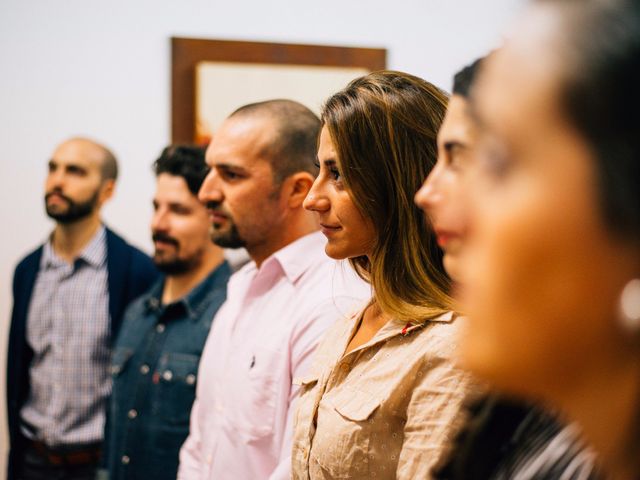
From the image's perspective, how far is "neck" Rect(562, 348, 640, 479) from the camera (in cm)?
46

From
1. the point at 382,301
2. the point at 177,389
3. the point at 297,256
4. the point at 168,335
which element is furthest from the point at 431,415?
the point at 168,335

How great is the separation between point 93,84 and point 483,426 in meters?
2.91

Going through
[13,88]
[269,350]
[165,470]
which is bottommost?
[165,470]

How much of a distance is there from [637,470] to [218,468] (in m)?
1.36

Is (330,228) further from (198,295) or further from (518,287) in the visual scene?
(198,295)

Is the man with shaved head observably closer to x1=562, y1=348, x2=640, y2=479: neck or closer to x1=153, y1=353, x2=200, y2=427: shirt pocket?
x1=153, y1=353, x2=200, y2=427: shirt pocket

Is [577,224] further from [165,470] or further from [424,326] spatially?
[165,470]

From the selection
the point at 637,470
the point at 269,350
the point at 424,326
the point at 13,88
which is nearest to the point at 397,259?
the point at 424,326

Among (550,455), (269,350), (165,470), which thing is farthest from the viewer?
(165,470)

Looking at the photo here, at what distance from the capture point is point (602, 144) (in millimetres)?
444

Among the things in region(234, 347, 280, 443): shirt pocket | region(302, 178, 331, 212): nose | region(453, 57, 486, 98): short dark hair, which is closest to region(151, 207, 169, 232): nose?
region(234, 347, 280, 443): shirt pocket

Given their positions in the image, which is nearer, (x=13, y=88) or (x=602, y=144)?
(x=602, y=144)

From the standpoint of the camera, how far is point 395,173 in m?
1.20

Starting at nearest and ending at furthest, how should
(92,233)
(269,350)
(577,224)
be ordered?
1. (577,224)
2. (269,350)
3. (92,233)
